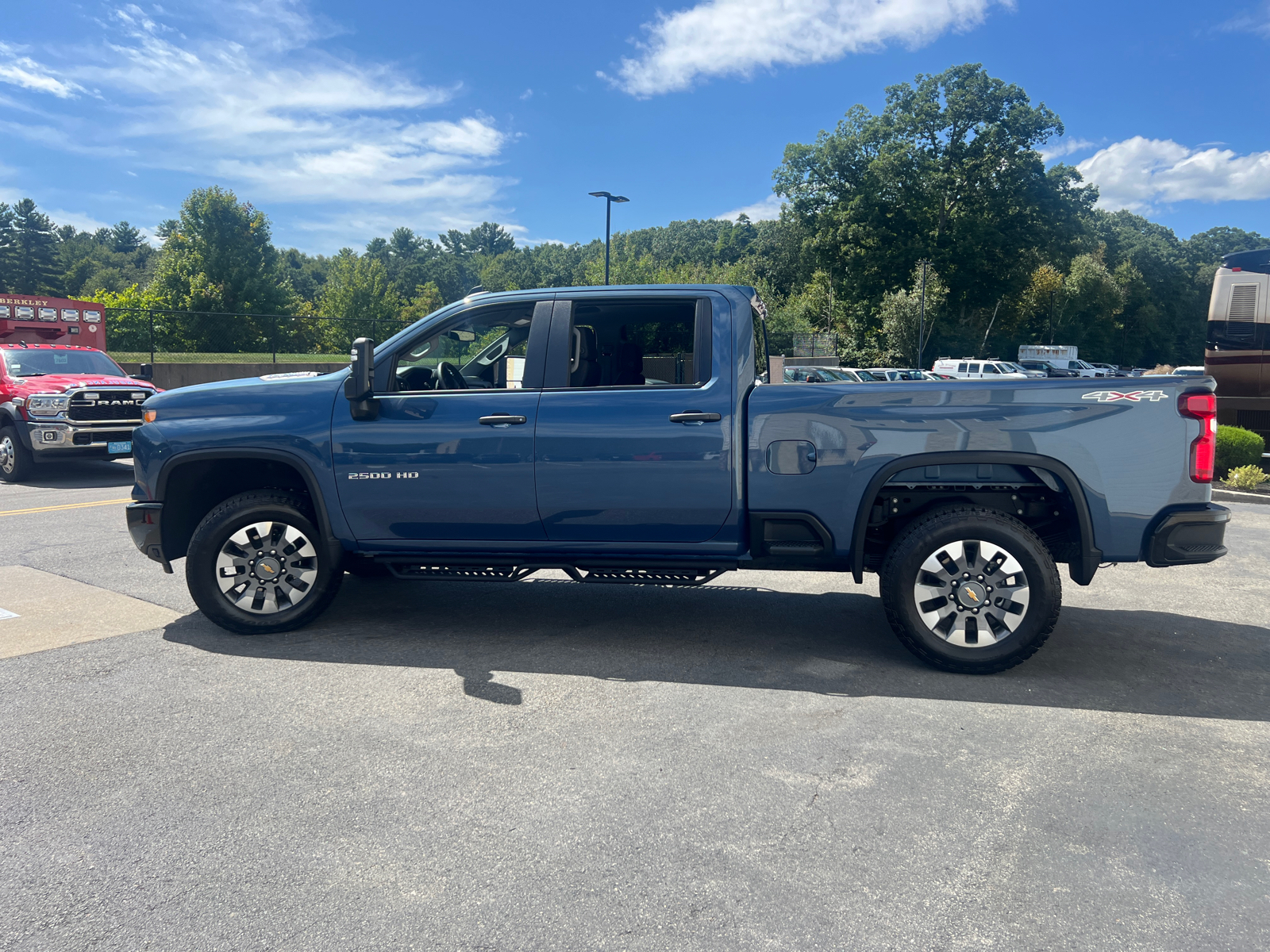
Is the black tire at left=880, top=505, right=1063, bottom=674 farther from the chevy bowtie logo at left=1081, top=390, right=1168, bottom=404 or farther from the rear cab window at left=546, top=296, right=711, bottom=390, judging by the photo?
the rear cab window at left=546, top=296, right=711, bottom=390

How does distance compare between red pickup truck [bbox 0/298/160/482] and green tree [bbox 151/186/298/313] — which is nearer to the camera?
red pickup truck [bbox 0/298/160/482]

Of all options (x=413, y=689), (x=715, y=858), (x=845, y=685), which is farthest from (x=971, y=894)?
(x=413, y=689)

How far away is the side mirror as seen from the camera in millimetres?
4961

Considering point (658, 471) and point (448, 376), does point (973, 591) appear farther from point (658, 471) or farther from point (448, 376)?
point (448, 376)

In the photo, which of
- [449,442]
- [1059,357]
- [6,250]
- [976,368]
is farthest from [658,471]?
[6,250]

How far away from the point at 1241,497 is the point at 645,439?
10478mm

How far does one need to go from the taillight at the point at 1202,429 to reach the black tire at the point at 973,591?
842mm

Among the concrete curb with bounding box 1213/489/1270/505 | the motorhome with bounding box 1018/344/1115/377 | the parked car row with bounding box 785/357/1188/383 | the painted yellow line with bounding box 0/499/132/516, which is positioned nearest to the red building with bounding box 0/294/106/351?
the painted yellow line with bounding box 0/499/132/516

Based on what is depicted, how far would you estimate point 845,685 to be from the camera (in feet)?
15.1

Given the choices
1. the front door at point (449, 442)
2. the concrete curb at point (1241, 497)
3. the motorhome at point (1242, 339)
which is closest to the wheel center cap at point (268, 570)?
the front door at point (449, 442)

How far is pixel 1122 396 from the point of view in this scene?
4.56 meters

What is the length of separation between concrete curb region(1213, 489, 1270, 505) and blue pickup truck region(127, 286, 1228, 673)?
840 centimetres

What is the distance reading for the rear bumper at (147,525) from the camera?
5.43 metres

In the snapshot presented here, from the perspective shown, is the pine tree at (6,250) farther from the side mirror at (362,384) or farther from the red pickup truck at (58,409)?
the side mirror at (362,384)
